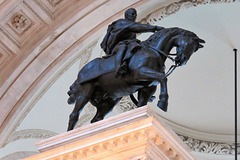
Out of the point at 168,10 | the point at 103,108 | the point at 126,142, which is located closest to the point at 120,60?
the point at 103,108

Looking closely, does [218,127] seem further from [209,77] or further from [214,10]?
[214,10]

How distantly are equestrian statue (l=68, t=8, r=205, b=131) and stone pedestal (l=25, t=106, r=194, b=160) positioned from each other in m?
0.55

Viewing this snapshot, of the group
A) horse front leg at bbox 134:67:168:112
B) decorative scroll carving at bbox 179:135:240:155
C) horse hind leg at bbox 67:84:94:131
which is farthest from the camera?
decorative scroll carving at bbox 179:135:240:155

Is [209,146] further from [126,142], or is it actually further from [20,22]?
[126,142]

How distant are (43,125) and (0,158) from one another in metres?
0.83

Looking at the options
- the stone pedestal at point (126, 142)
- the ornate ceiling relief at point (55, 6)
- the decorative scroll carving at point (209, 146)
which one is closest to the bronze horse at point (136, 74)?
the stone pedestal at point (126, 142)

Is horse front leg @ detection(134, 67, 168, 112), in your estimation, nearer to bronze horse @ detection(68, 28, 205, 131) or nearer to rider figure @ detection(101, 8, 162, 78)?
bronze horse @ detection(68, 28, 205, 131)

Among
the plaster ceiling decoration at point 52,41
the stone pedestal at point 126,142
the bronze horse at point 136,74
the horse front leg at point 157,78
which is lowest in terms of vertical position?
the stone pedestal at point 126,142

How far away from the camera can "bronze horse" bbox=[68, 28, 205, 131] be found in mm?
5941

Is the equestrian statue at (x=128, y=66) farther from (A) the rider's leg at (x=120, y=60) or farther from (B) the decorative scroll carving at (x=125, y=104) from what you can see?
(B) the decorative scroll carving at (x=125, y=104)

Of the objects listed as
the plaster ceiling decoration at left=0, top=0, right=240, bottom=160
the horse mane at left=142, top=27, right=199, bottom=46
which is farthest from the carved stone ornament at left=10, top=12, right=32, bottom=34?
the horse mane at left=142, top=27, right=199, bottom=46

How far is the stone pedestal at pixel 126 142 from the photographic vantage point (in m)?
5.18

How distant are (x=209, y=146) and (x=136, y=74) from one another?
643 centimetres

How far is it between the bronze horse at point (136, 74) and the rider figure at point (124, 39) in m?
0.05
